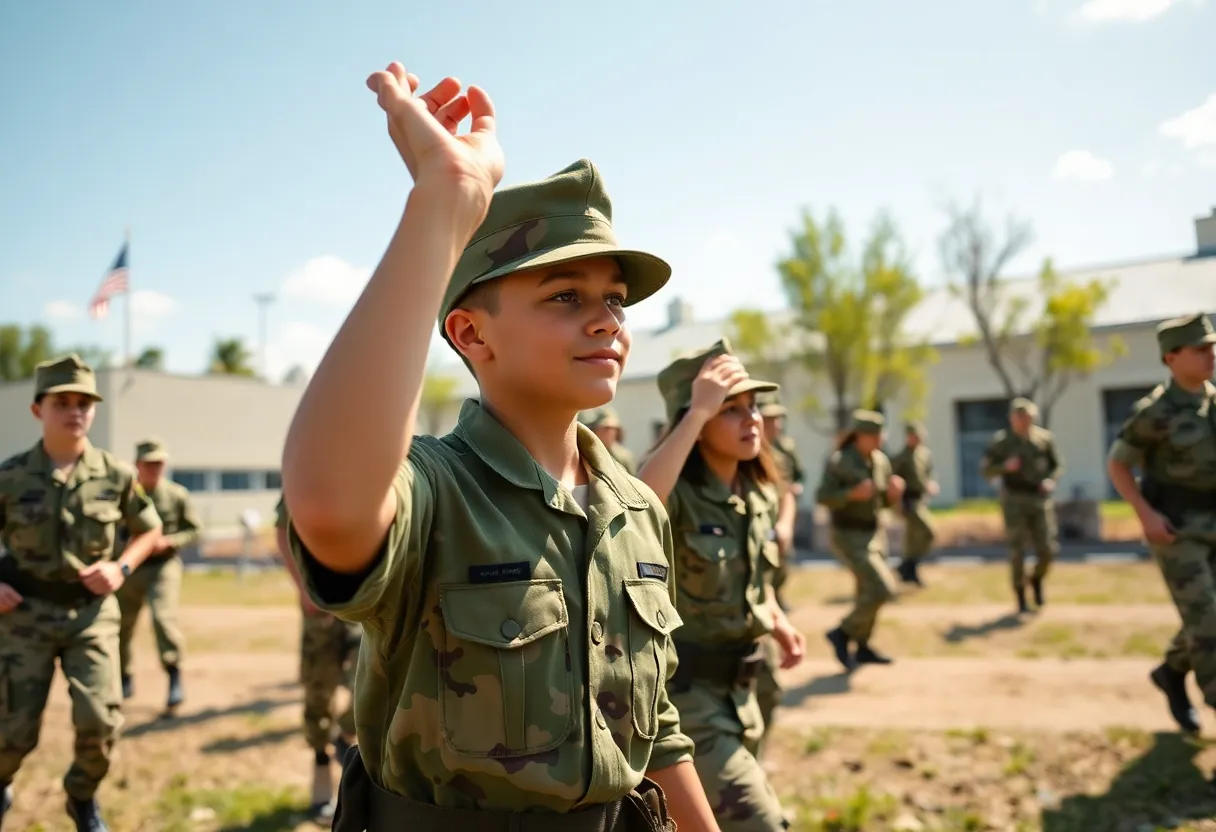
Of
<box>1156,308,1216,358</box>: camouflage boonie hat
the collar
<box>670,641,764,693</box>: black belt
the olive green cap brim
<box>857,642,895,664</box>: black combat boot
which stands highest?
<box>1156,308,1216,358</box>: camouflage boonie hat

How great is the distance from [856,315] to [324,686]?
2577 centimetres

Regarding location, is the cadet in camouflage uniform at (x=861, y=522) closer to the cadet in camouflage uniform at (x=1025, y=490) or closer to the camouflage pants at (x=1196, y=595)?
the cadet in camouflage uniform at (x=1025, y=490)

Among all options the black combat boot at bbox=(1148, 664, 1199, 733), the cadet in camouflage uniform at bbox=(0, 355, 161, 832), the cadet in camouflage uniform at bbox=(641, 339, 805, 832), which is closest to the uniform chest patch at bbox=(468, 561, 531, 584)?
the cadet in camouflage uniform at bbox=(641, 339, 805, 832)

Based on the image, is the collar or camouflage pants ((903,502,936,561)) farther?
camouflage pants ((903,502,936,561))

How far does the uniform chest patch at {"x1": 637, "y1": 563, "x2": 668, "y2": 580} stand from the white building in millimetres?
27132

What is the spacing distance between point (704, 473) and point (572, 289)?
237cm

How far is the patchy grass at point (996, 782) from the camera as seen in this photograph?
4902 mm

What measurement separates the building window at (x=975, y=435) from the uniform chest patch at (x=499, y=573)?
1248 inches

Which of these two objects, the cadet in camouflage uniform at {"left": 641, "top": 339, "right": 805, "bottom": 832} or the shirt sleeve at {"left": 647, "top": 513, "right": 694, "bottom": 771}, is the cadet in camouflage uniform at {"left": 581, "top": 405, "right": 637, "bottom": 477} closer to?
the cadet in camouflage uniform at {"left": 641, "top": 339, "right": 805, "bottom": 832}

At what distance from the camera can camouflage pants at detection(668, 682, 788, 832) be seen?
3.20 meters

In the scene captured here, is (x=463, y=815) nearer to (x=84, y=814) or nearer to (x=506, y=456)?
(x=506, y=456)

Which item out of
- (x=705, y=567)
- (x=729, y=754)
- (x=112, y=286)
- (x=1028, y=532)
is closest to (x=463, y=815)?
(x=729, y=754)

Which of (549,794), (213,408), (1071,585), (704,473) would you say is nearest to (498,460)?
(549,794)

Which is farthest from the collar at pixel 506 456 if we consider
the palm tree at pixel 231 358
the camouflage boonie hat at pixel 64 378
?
the palm tree at pixel 231 358
